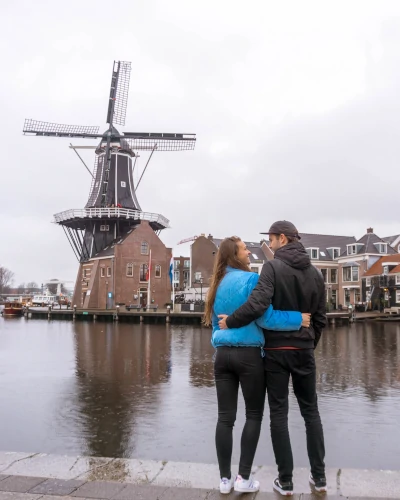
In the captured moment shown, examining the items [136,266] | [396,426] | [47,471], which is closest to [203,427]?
[396,426]

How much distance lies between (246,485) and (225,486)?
5.9 inches

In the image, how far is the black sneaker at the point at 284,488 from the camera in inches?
137

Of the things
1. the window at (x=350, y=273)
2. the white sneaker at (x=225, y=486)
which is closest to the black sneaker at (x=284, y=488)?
the white sneaker at (x=225, y=486)

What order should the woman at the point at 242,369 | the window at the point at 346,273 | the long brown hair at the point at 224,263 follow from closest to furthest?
1. the woman at the point at 242,369
2. the long brown hair at the point at 224,263
3. the window at the point at 346,273

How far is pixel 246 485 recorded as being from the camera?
358cm

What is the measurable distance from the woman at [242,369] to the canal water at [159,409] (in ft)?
6.00

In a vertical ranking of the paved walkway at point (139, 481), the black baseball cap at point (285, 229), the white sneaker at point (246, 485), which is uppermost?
the black baseball cap at point (285, 229)

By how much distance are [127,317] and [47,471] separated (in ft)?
125

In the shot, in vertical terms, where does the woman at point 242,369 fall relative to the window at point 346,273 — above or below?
below

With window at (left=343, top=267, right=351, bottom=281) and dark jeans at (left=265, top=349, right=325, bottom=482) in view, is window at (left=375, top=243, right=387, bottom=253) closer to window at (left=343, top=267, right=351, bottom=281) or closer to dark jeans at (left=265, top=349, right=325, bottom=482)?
window at (left=343, top=267, right=351, bottom=281)

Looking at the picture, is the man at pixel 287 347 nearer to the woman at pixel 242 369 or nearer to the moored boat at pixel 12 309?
the woman at pixel 242 369

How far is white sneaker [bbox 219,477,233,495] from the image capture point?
3533mm

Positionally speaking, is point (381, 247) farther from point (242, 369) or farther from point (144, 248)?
point (242, 369)

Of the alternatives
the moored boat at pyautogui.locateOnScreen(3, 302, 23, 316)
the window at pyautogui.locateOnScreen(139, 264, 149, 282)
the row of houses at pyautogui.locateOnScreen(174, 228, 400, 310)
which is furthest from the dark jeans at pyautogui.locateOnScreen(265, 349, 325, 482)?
the moored boat at pyautogui.locateOnScreen(3, 302, 23, 316)
